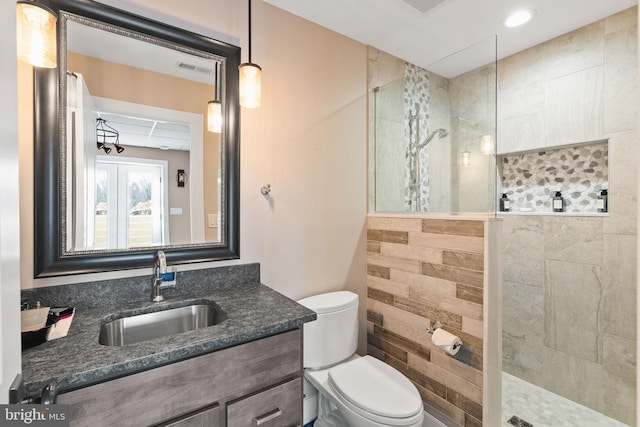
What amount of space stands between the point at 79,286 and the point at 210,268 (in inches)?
20.8

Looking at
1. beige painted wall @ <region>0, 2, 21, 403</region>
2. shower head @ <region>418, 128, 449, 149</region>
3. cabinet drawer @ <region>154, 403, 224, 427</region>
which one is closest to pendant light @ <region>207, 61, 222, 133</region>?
beige painted wall @ <region>0, 2, 21, 403</region>

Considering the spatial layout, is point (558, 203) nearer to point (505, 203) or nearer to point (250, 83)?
point (505, 203)

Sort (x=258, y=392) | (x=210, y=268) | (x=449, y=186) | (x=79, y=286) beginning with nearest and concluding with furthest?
(x=258, y=392)
(x=79, y=286)
(x=210, y=268)
(x=449, y=186)

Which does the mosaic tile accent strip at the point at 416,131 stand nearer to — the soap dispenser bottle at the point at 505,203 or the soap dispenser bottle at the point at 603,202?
the soap dispenser bottle at the point at 505,203

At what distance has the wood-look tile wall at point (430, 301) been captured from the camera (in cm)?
156

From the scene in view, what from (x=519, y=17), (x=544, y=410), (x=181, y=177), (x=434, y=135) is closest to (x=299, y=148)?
(x=181, y=177)

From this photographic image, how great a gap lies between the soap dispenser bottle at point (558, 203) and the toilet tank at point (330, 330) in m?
1.65

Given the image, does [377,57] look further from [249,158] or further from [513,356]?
[513,356]

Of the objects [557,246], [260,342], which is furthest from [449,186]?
[260,342]

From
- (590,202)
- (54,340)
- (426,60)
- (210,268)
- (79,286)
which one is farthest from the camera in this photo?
(426,60)

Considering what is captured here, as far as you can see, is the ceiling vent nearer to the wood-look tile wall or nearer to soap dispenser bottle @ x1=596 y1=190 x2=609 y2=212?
the wood-look tile wall

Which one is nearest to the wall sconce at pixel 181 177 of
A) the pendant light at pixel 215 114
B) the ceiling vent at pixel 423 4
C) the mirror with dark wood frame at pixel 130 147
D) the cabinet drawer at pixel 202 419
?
the mirror with dark wood frame at pixel 130 147

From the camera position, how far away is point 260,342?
1.10 m

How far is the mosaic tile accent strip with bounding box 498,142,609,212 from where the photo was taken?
6.77 ft
